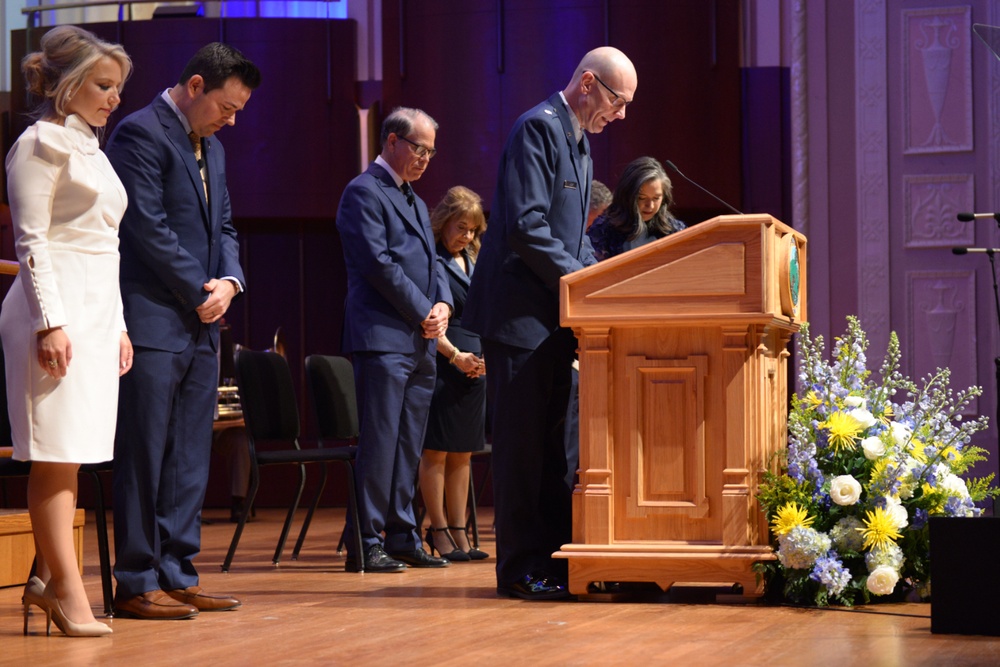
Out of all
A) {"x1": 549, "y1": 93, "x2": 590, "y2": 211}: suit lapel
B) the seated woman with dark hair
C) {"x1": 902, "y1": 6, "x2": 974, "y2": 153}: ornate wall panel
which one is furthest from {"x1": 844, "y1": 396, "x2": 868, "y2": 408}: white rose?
{"x1": 902, "y1": 6, "x2": 974, "y2": 153}: ornate wall panel

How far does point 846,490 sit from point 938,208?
537cm

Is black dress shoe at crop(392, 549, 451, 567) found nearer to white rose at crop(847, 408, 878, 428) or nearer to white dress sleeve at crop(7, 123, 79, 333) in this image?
white rose at crop(847, 408, 878, 428)

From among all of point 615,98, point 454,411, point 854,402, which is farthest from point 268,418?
point 854,402

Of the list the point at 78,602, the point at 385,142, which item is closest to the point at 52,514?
the point at 78,602

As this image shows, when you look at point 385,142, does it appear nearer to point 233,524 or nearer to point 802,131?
point 233,524

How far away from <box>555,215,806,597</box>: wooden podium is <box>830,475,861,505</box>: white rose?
0.63ft

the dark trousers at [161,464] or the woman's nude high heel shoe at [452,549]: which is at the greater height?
the dark trousers at [161,464]

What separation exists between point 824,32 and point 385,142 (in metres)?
4.68

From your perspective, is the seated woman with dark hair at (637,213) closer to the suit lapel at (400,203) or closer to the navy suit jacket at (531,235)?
the suit lapel at (400,203)

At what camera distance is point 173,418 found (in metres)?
3.34

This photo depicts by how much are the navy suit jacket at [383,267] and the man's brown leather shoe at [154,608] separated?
1.47m

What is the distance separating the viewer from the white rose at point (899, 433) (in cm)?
349

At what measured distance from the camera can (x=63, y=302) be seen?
2.91 m

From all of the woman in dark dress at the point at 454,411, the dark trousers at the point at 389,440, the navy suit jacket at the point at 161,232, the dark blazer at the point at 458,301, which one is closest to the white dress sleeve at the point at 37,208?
the navy suit jacket at the point at 161,232
